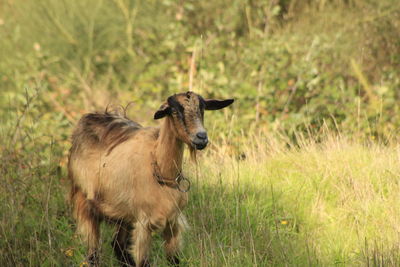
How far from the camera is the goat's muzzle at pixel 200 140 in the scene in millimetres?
3633

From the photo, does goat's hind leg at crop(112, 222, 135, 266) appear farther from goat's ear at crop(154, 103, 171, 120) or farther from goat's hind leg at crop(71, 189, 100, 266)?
goat's ear at crop(154, 103, 171, 120)

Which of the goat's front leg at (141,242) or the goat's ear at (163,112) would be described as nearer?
the goat's ear at (163,112)

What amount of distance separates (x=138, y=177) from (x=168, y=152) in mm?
291

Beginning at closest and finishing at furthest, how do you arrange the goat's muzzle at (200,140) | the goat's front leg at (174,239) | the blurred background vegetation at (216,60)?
1. the goat's muzzle at (200,140)
2. the goat's front leg at (174,239)
3. the blurred background vegetation at (216,60)

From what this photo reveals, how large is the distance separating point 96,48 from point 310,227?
756 centimetres

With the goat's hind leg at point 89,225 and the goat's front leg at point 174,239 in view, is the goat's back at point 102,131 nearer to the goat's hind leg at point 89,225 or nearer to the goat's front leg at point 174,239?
the goat's hind leg at point 89,225

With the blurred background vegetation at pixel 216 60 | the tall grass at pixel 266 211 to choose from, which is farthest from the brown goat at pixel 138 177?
the blurred background vegetation at pixel 216 60

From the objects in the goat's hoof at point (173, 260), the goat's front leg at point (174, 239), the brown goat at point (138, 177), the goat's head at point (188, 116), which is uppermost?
the goat's head at point (188, 116)

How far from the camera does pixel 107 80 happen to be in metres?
11.3

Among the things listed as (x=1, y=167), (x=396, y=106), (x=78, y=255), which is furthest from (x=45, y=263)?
(x=396, y=106)

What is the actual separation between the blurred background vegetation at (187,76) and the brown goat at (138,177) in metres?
0.30

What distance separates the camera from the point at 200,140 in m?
3.63

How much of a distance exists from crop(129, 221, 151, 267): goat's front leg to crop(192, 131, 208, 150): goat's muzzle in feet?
2.65

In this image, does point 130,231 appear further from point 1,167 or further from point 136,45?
point 136,45
